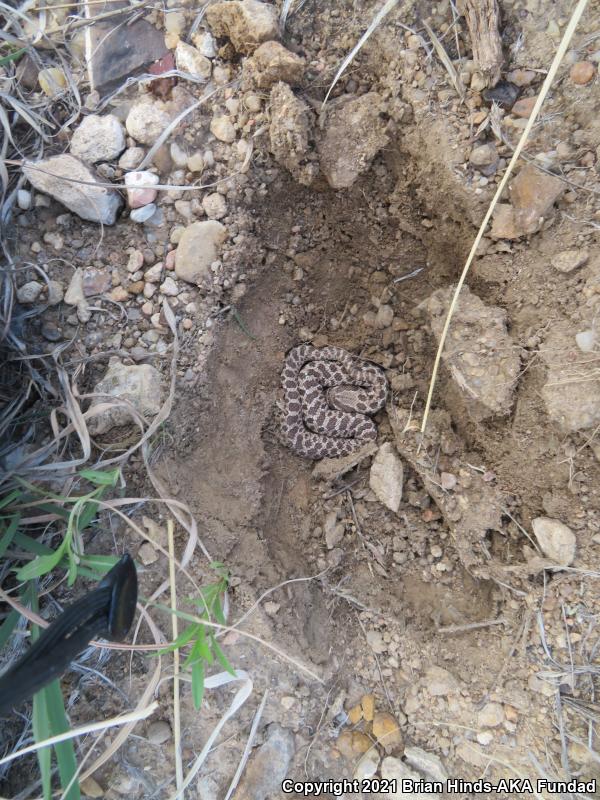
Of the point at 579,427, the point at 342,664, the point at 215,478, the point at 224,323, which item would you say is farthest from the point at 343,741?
the point at 224,323

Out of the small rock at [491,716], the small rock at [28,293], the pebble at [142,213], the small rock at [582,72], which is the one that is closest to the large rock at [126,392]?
the small rock at [28,293]

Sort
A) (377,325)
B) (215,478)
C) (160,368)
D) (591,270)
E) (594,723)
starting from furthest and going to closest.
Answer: (377,325), (215,478), (160,368), (591,270), (594,723)

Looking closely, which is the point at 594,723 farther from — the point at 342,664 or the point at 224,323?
the point at 224,323

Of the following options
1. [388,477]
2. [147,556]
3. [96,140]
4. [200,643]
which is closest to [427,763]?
[200,643]

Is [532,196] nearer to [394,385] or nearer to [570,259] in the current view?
[570,259]

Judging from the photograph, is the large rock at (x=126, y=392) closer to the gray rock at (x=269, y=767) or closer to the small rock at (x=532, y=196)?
the gray rock at (x=269, y=767)
